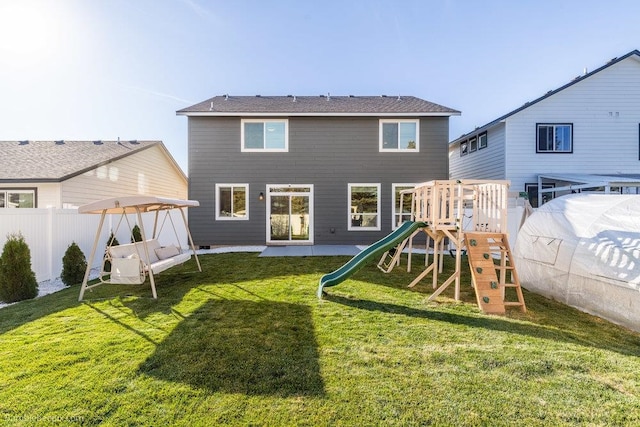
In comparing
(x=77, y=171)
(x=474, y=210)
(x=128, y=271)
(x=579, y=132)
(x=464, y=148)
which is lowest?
(x=128, y=271)

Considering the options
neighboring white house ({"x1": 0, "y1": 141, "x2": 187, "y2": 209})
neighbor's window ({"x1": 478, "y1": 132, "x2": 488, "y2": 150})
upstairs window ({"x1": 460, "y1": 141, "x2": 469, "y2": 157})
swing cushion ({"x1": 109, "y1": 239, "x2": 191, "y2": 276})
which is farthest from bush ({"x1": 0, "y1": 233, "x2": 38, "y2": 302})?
upstairs window ({"x1": 460, "y1": 141, "x2": 469, "y2": 157})

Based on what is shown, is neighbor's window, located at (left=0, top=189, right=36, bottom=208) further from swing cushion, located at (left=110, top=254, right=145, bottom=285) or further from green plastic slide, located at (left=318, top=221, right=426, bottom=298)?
green plastic slide, located at (left=318, top=221, right=426, bottom=298)

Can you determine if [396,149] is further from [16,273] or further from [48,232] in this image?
[16,273]

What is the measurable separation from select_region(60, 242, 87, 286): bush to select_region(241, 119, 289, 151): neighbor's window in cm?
642

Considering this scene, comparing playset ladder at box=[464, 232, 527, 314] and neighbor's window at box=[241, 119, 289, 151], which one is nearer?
playset ladder at box=[464, 232, 527, 314]

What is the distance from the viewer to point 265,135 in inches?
455

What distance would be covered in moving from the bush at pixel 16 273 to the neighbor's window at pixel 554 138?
1584 cm

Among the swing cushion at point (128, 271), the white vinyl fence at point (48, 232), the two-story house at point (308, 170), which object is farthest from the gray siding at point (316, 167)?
the swing cushion at point (128, 271)

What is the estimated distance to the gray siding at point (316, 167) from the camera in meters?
11.4

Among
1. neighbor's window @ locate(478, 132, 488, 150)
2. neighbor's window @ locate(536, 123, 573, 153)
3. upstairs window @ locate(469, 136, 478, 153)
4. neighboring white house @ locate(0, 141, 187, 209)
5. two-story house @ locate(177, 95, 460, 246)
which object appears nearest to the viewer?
neighboring white house @ locate(0, 141, 187, 209)

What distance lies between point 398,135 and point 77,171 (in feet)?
37.2

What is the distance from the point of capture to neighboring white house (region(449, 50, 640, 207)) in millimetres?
11578

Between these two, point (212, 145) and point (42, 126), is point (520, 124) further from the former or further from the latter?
point (42, 126)

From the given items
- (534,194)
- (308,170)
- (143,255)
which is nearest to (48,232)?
(143,255)
